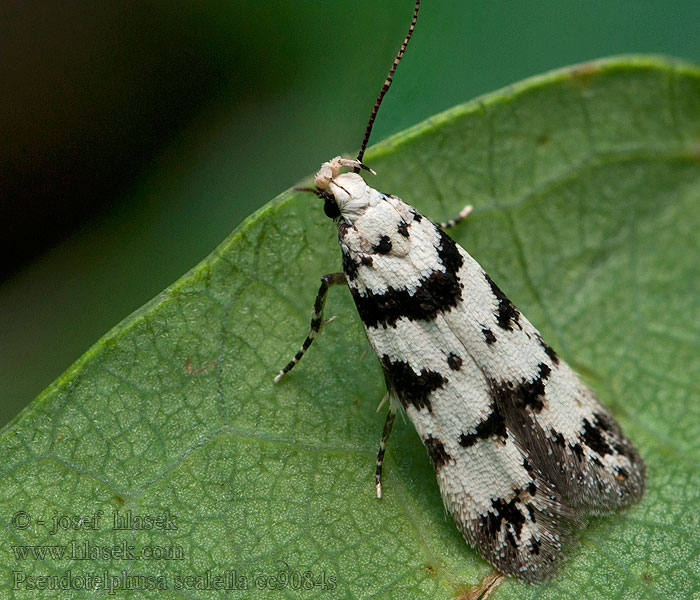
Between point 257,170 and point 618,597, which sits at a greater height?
point 257,170

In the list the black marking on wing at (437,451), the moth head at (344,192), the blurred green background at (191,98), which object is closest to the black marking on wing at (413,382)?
the black marking on wing at (437,451)

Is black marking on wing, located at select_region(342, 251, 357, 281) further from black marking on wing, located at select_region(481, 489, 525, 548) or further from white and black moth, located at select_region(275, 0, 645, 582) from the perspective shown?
black marking on wing, located at select_region(481, 489, 525, 548)

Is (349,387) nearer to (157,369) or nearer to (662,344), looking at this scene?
(157,369)

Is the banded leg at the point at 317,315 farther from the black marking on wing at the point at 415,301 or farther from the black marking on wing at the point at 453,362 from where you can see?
the black marking on wing at the point at 453,362

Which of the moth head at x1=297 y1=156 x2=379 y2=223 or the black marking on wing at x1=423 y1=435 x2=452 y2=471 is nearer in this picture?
the black marking on wing at x1=423 y1=435 x2=452 y2=471

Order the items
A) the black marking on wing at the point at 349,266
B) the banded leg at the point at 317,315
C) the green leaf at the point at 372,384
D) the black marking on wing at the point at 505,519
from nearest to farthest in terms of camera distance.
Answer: the green leaf at the point at 372,384, the black marking on wing at the point at 505,519, the black marking on wing at the point at 349,266, the banded leg at the point at 317,315

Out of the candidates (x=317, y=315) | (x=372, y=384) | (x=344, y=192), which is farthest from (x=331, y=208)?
(x=372, y=384)

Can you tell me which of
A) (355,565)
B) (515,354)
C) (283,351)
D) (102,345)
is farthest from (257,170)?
(355,565)

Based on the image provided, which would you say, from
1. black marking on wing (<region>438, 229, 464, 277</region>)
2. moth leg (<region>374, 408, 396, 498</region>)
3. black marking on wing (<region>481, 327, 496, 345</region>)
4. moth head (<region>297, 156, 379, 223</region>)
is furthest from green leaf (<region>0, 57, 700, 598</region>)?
black marking on wing (<region>481, 327, 496, 345</region>)
